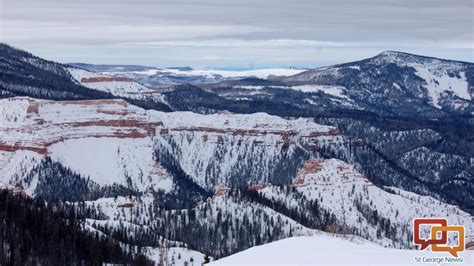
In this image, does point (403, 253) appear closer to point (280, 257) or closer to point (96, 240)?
point (280, 257)

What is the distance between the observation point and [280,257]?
245 ft

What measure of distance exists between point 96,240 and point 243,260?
87.1 metres

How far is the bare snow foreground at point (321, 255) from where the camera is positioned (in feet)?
236

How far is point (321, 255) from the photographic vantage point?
2936 inches

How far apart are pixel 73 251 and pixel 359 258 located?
88881 millimetres

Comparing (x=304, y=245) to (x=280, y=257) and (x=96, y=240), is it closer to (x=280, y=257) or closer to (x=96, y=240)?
(x=280, y=257)

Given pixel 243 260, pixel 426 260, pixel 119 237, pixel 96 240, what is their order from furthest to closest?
pixel 119 237, pixel 96 240, pixel 243 260, pixel 426 260

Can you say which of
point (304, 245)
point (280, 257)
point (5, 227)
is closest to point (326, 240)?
point (304, 245)

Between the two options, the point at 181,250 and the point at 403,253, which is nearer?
the point at 403,253

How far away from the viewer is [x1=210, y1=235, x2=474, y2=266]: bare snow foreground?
72062 millimetres

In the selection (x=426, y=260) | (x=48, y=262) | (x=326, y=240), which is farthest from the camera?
(x=48, y=262)

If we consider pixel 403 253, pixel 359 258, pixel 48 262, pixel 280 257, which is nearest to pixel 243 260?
pixel 280 257

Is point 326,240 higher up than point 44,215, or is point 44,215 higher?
point 326,240

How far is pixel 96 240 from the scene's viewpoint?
158500mm
